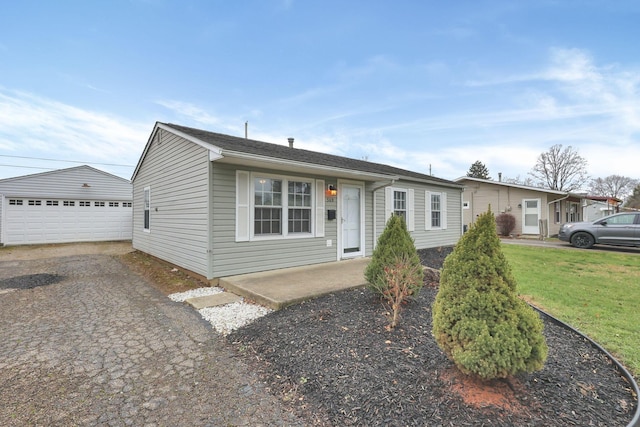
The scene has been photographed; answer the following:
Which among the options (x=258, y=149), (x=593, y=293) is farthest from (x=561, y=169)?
(x=258, y=149)

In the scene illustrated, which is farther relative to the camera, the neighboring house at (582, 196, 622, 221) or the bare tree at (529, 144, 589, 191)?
the bare tree at (529, 144, 589, 191)

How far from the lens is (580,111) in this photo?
11992 mm

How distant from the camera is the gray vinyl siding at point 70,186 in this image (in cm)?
1270

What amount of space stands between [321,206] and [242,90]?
7365 mm

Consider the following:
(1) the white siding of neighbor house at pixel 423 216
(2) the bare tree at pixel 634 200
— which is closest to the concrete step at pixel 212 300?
(1) the white siding of neighbor house at pixel 423 216

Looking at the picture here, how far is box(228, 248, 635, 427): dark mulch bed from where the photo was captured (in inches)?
75.5

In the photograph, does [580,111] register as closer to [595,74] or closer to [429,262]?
[595,74]

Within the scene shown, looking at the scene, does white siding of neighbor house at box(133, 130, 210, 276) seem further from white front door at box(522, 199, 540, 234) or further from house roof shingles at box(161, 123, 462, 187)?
white front door at box(522, 199, 540, 234)

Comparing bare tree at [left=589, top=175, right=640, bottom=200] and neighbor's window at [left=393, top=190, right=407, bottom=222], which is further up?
bare tree at [left=589, top=175, right=640, bottom=200]

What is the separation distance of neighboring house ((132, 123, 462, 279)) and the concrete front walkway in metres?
0.42

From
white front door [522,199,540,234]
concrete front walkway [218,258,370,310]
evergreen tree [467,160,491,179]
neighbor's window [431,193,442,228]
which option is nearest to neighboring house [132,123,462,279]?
concrete front walkway [218,258,370,310]

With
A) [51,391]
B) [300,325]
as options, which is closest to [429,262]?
[300,325]

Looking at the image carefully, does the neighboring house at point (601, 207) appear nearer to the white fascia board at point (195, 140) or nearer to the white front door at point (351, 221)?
the white front door at point (351, 221)

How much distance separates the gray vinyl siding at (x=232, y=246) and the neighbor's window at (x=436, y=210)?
6.15 meters
